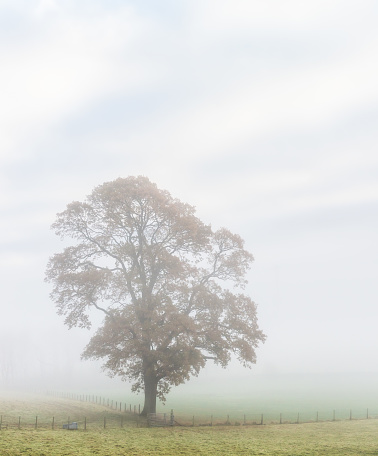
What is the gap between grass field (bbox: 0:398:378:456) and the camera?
28625 mm

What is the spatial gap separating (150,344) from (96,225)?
14.0 meters

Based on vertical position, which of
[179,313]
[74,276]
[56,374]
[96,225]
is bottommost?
[56,374]

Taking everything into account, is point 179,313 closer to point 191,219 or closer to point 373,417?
point 191,219

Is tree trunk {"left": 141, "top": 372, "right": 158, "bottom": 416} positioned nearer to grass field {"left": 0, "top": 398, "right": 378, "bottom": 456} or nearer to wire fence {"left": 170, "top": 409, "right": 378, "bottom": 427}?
grass field {"left": 0, "top": 398, "right": 378, "bottom": 456}

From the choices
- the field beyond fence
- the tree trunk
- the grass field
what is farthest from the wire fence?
the tree trunk

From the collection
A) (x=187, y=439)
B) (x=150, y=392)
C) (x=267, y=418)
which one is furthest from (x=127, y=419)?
(x=267, y=418)

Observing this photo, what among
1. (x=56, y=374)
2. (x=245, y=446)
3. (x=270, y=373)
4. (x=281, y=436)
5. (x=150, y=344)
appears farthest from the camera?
(x=56, y=374)

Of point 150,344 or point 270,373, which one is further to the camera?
point 270,373

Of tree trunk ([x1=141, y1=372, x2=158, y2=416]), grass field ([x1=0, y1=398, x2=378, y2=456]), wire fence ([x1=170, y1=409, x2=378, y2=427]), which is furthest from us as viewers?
tree trunk ([x1=141, y1=372, x2=158, y2=416])

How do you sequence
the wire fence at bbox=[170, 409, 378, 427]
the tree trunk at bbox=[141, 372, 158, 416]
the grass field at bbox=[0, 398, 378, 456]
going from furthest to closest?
the tree trunk at bbox=[141, 372, 158, 416] < the wire fence at bbox=[170, 409, 378, 427] < the grass field at bbox=[0, 398, 378, 456]

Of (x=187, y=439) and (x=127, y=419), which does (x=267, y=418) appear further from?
(x=187, y=439)

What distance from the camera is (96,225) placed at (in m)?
50.6

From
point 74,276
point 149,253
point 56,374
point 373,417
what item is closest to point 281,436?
point 373,417

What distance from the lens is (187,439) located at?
34125 mm
